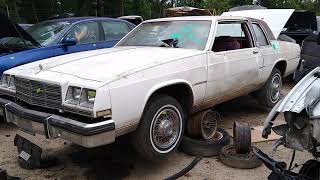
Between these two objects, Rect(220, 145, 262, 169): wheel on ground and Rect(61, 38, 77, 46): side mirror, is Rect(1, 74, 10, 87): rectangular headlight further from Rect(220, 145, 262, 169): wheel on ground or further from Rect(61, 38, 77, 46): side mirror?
Rect(220, 145, 262, 169): wheel on ground

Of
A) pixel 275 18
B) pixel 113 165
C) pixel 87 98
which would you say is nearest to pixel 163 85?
pixel 87 98

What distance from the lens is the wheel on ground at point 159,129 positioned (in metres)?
4.11

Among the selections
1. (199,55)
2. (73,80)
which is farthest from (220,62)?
(73,80)

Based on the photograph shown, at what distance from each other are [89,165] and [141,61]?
1369mm

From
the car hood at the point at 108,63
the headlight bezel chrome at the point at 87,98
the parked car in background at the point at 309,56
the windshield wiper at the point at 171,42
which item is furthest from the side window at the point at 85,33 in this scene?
the parked car in background at the point at 309,56

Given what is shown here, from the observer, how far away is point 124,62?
4.36m

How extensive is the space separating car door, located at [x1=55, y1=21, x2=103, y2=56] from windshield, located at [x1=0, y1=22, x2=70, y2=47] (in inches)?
7.9

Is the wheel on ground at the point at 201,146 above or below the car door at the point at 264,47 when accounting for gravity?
below

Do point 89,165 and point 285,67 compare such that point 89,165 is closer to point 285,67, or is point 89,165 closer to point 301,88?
point 301,88

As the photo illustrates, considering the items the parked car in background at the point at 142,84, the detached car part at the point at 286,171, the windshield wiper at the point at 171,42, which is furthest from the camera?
the windshield wiper at the point at 171,42

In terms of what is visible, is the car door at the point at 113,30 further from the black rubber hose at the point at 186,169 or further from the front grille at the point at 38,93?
the black rubber hose at the point at 186,169

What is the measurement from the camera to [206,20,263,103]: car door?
511cm

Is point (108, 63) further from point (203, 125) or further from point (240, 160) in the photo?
point (240, 160)

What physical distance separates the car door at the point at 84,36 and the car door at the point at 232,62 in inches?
104
